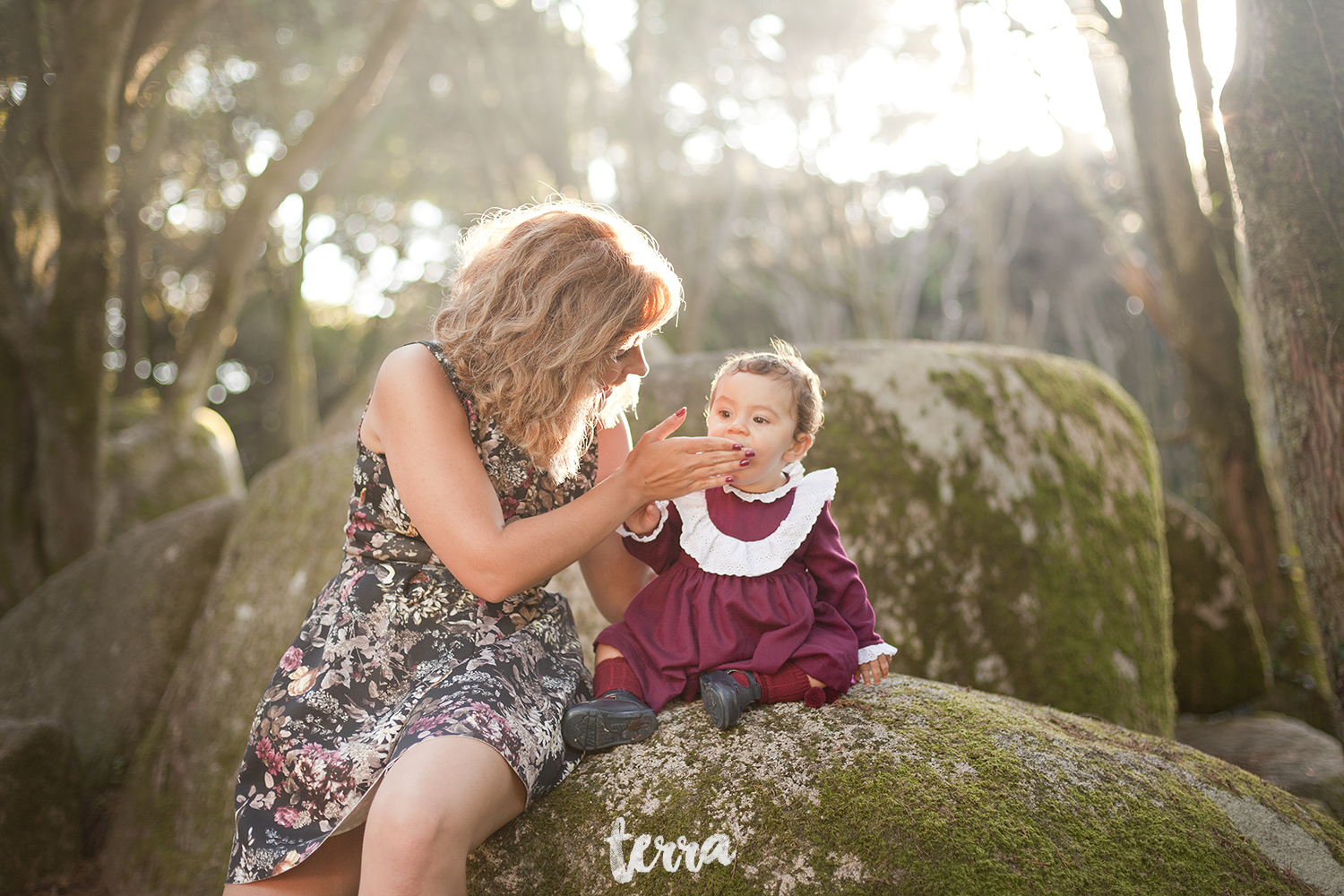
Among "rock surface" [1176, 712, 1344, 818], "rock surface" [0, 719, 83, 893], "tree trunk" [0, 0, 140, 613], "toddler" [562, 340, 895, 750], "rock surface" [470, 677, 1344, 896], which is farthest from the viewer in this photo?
"tree trunk" [0, 0, 140, 613]

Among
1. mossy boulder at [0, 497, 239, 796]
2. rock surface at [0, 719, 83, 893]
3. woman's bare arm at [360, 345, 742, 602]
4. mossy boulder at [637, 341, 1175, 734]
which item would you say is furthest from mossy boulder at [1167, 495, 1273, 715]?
rock surface at [0, 719, 83, 893]

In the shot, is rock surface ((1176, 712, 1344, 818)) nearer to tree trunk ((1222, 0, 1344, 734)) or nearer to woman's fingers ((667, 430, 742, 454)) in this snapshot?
tree trunk ((1222, 0, 1344, 734))

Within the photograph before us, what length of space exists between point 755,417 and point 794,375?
149 millimetres

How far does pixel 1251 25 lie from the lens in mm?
2875

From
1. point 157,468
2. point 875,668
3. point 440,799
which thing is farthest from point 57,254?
point 875,668

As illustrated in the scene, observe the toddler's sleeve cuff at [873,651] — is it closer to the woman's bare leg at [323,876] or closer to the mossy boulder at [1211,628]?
the woman's bare leg at [323,876]

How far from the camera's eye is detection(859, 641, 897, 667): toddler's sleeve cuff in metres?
2.30

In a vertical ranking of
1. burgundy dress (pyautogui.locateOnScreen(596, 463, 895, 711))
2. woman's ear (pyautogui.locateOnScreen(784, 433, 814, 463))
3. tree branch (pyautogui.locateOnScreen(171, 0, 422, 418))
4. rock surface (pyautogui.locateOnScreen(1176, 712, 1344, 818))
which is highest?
tree branch (pyautogui.locateOnScreen(171, 0, 422, 418))

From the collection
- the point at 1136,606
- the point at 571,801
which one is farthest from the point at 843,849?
the point at 1136,606

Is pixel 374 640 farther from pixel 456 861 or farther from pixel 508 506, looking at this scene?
pixel 456 861

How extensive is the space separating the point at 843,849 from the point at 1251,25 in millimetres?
2772

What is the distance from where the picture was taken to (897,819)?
75.2 inches

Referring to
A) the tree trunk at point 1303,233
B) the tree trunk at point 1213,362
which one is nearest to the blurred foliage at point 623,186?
the tree trunk at point 1213,362

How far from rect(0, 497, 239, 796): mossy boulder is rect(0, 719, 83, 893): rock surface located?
264 millimetres
